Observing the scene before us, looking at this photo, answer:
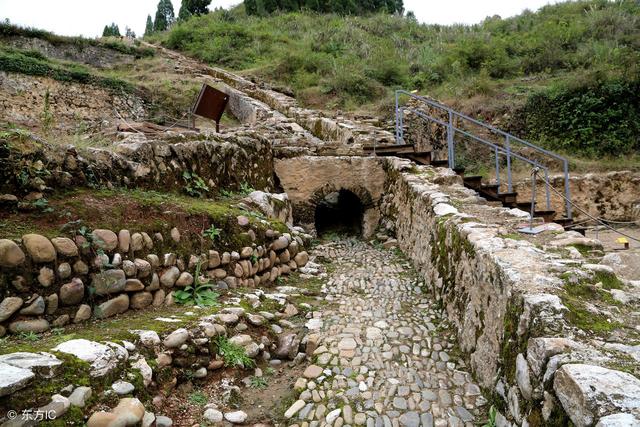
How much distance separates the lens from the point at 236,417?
108 inches

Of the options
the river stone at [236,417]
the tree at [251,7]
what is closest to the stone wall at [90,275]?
the river stone at [236,417]

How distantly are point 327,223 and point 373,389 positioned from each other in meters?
6.31

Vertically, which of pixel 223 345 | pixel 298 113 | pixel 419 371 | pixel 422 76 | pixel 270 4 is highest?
pixel 270 4

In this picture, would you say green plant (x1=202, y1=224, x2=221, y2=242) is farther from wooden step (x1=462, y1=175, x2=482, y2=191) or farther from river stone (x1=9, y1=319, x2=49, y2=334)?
wooden step (x1=462, y1=175, x2=482, y2=191)

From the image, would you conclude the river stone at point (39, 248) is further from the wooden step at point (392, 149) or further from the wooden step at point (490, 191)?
the wooden step at point (392, 149)

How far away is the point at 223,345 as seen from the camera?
3.31 metres

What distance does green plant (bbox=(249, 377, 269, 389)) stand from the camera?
3217mm

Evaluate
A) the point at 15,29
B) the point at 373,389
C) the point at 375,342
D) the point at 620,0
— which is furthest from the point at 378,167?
the point at 620,0

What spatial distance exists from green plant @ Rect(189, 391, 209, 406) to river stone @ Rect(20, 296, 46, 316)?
46.3 inches

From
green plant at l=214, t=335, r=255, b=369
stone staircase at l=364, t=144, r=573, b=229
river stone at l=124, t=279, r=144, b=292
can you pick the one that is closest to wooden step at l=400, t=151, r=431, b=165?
stone staircase at l=364, t=144, r=573, b=229

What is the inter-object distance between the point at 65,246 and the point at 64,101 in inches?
566

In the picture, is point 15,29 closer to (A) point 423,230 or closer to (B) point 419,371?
(A) point 423,230

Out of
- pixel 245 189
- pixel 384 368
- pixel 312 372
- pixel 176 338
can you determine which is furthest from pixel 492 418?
pixel 245 189

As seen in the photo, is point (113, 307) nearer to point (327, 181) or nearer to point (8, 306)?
point (8, 306)
